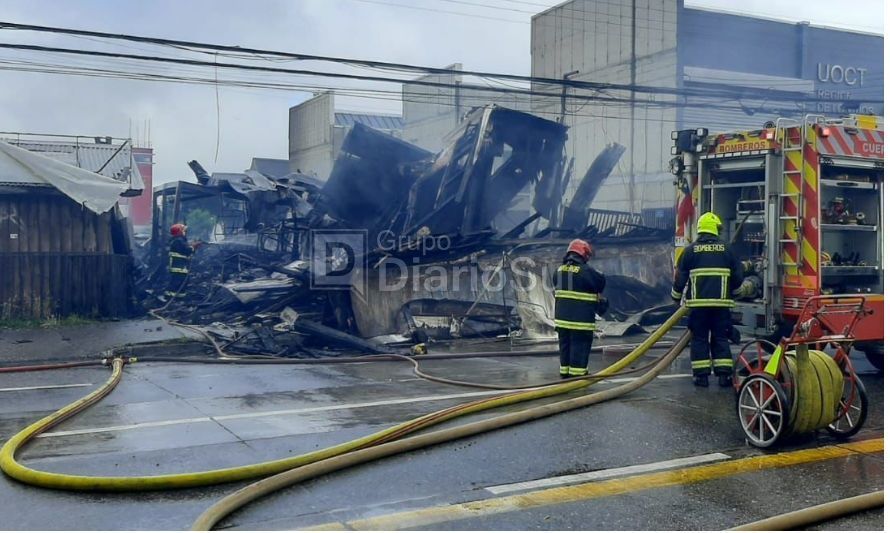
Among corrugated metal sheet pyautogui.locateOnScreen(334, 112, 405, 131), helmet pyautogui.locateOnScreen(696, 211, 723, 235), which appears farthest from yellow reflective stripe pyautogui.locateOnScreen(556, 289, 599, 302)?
corrugated metal sheet pyautogui.locateOnScreen(334, 112, 405, 131)

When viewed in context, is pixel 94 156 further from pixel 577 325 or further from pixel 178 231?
pixel 577 325

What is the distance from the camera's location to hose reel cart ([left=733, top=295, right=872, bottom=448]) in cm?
571

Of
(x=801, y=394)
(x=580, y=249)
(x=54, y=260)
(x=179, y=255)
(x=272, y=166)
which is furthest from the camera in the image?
(x=272, y=166)

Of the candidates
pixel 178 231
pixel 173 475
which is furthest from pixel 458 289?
pixel 173 475

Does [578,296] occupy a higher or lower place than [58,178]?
lower

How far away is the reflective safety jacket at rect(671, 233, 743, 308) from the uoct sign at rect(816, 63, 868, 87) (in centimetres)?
2702

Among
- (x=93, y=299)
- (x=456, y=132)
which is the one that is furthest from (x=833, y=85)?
(x=93, y=299)

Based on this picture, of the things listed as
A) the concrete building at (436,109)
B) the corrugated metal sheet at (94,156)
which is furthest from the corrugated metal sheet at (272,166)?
the corrugated metal sheet at (94,156)

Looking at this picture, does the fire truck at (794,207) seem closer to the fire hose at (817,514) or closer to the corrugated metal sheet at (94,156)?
the fire hose at (817,514)

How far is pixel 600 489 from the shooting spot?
4.86 metres

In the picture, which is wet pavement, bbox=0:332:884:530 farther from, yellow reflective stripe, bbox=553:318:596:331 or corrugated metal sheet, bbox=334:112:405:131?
corrugated metal sheet, bbox=334:112:405:131

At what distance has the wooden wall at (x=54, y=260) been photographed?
13.0 meters

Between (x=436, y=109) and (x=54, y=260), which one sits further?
(x=436, y=109)

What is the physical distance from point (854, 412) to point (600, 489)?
8.52ft
